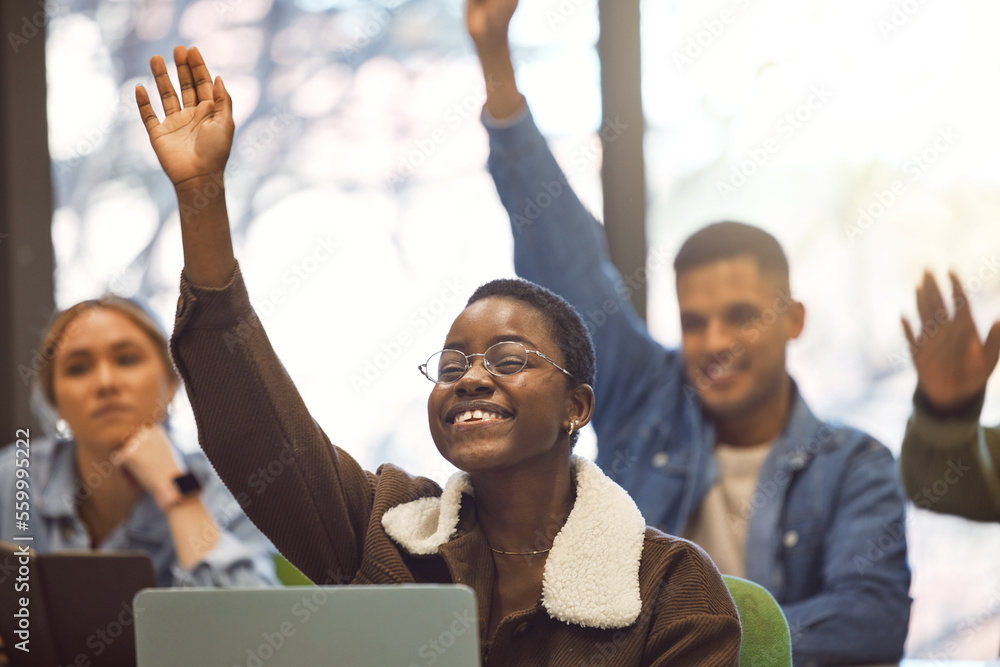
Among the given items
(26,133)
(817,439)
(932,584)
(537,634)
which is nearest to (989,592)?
(932,584)

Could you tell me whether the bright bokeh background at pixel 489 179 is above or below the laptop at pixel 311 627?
above

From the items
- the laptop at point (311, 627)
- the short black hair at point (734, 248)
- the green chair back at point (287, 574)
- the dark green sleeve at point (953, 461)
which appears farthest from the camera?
the short black hair at point (734, 248)

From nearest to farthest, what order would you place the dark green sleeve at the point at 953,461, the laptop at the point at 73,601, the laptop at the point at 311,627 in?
1. the laptop at the point at 311,627
2. the laptop at the point at 73,601
3. the dark green sleeve at the point at 953,461

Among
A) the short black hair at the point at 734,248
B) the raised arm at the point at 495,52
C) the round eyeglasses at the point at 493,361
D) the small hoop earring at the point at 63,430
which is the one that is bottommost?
the small hoop earring at the point at 63,430

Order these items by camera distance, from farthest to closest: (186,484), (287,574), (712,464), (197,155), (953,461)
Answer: (712,464)
(186,484)
(953,461)
(287,574)
(197,155)

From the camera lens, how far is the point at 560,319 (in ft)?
4.39

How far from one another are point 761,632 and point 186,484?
62.1 inches

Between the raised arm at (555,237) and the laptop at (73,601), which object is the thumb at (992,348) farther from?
the laptop at (73,601)

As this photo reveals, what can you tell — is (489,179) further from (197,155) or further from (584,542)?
(584,542)

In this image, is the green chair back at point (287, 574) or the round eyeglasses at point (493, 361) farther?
the green chair back at point (287, 574)

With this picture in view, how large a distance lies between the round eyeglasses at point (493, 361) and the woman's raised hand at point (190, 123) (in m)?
0.41

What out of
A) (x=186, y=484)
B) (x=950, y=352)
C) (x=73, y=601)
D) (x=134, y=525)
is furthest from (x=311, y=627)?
(x=950, y=352)

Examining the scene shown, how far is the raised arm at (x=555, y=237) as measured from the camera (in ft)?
7.52

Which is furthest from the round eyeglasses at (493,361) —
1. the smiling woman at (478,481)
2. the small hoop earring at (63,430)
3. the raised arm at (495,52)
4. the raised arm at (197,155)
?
the small hoop earring at (63,430)
